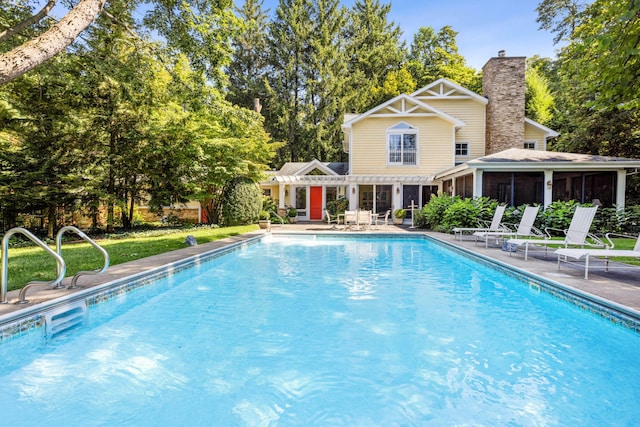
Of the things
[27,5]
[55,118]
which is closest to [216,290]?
[27,5]

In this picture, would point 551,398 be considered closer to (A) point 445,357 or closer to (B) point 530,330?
(A) point 445,357

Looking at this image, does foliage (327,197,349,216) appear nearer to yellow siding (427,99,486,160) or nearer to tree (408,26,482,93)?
yellow siding (427,99,486,160)

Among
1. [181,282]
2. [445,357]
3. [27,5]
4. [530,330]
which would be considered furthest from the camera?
[27,5]

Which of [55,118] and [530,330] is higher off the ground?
[55,118]

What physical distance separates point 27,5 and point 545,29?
22388 mm

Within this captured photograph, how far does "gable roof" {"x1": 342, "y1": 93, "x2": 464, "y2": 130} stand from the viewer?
19.9 m

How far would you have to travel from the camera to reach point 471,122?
69.9 feet

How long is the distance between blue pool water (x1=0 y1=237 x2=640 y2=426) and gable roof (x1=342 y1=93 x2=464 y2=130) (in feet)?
48.9

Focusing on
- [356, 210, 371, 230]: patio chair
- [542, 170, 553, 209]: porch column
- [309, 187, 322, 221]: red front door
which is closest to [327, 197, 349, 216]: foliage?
[309, 187, 322, 221]: red front door

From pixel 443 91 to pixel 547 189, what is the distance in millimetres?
9424

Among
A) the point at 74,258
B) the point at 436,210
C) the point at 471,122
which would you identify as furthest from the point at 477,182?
the point at 74,258

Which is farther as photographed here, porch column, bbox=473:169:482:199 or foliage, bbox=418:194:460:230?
foliage, bbox=418:194:460:230

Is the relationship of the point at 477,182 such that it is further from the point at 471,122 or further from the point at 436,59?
the point at 436,59

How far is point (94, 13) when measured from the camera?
661 cm
